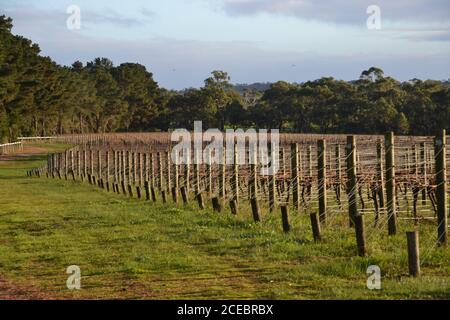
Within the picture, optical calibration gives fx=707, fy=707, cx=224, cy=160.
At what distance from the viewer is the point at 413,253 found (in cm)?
948

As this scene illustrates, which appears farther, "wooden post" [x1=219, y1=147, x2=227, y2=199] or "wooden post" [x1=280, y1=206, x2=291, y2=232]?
"wooden post" [x1=219, y1=147, x2=227, y2=199]

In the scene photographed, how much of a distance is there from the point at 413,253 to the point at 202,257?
3.80 metres


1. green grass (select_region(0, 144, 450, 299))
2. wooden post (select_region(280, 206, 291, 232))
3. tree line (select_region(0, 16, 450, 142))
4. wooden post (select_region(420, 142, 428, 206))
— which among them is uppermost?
tree line (select_region(0, 16, 450, 142))

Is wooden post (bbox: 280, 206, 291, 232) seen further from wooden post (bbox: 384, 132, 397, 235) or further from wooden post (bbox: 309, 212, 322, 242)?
wooden post (bbox: 384, 132, 397, 235)

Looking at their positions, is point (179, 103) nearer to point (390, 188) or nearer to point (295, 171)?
point (295, 171)

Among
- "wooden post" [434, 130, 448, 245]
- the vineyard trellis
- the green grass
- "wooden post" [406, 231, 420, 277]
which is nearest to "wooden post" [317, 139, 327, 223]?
the vineyard trellis

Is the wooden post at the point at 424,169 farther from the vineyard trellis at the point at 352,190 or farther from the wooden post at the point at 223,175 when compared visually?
the wooden post at the point at 223,175

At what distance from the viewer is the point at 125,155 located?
108ft

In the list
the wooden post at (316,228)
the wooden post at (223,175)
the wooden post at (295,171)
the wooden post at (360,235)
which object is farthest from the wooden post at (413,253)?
the wooden post at (223,175)

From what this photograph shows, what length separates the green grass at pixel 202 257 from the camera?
915 cm

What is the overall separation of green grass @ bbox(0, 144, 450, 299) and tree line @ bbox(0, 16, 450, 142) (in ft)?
124

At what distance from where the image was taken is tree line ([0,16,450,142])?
61219mm

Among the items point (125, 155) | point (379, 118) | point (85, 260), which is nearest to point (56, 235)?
point (85, 260)

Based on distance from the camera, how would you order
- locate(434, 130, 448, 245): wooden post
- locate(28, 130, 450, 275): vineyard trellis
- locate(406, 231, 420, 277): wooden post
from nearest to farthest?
locate(406, 231, 420, 277): wooden post, locate(434, 130, 448, 245): wooden post, locate(28, 130, 450, 275): vineyard trellis
